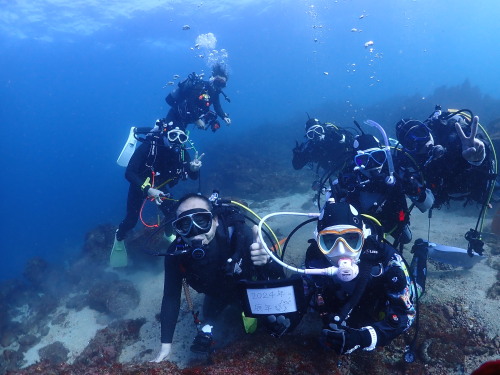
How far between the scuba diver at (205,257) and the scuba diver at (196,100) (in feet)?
21.1

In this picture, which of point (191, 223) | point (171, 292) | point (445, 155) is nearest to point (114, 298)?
point (171, 292)

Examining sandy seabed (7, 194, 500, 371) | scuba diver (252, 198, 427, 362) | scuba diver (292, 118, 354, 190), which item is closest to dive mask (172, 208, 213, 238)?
scuba diver (252, 198, 427, 362)

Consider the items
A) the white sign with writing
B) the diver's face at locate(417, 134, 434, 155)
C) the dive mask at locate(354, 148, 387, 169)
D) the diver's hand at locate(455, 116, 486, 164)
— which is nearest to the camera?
the white sign with writing

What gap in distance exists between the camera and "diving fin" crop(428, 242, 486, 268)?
19.9 feet

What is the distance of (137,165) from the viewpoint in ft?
25.1

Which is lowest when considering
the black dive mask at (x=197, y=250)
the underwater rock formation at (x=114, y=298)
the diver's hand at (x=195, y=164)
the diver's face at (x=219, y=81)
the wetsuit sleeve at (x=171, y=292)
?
the underwater rock formation at (x=114, y=298)

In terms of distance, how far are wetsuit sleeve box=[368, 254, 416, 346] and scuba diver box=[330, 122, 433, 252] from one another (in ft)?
6.19

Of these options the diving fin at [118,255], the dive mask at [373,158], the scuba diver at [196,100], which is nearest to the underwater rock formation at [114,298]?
the diving fin at [118,255]

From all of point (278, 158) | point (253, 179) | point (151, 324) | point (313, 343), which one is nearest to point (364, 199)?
point (313, 343)

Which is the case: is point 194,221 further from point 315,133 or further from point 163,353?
point 315,133

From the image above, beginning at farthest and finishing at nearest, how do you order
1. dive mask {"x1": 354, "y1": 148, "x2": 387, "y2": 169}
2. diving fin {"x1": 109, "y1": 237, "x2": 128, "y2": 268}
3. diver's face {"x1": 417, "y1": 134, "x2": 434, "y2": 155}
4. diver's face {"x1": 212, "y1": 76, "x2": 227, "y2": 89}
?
diver's face {"x1": 212, "y1": 76, "x2": 227, "y2": 89} → diving fin {"x1": 109, "y1": 237, "x2": 128, "y2": 268} → diver's face {"x1": 417, "y1": 134, "x2": 434, "y2": 155} → dive mask {"x1": 354, "y1": 148, "x2": 387, "y2": 169}

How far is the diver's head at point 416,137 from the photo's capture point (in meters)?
5.24

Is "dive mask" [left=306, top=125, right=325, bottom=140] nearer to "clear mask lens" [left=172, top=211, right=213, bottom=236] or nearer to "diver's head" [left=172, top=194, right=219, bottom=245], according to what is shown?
"diver's head" [left=172, top=194, right=219, bottom=245]

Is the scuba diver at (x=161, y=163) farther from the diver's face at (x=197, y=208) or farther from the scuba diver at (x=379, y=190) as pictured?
the scuba diver at (x=379, y=190)
